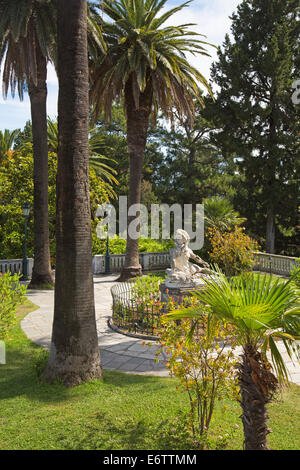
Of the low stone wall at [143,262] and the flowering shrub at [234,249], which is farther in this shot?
the low stone wall at [143,262]

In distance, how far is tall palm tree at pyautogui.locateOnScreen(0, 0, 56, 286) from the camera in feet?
44.4

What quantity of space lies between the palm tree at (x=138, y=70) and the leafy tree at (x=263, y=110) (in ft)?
36.5

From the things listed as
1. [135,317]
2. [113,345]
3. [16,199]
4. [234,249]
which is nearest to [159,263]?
[234,249]

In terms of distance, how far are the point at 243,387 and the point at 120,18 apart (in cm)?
1694

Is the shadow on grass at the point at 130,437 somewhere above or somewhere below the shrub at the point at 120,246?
below

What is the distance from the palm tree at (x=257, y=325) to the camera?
347 cm

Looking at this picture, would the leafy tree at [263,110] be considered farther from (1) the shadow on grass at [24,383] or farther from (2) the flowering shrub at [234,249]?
(1) the shadow on grass at [24,383]

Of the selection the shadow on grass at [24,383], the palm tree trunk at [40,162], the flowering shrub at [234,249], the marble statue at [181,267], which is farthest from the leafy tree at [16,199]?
the shadow on grass at [24,383]

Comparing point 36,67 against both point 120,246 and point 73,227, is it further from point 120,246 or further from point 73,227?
point 120,246

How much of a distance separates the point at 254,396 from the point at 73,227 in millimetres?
4095

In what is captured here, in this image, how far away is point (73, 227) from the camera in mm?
6461

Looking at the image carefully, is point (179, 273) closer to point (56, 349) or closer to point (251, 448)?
point (56, 349)
